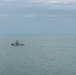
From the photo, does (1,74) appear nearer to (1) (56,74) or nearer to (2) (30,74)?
(2) (30,74)

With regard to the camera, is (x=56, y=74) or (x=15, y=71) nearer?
(x=56, y=74)

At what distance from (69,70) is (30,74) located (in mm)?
9846

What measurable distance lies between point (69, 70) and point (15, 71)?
11.2 m

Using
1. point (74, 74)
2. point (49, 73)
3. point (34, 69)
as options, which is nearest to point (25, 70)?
point (34, 69)

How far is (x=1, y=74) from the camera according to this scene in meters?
58.0

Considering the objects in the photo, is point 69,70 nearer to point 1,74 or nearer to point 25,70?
point 25,70

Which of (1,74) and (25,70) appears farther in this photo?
(25,70)

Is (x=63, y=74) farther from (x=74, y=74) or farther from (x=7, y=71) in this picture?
(x=7, y=71)

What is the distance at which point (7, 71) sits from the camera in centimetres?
6153

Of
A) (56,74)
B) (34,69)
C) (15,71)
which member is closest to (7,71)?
(15,71)

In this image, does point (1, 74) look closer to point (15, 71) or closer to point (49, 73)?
point (15, 71)

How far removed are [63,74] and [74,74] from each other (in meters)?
2.06

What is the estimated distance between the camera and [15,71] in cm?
6147

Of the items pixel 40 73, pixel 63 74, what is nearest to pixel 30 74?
pixel 40 73
